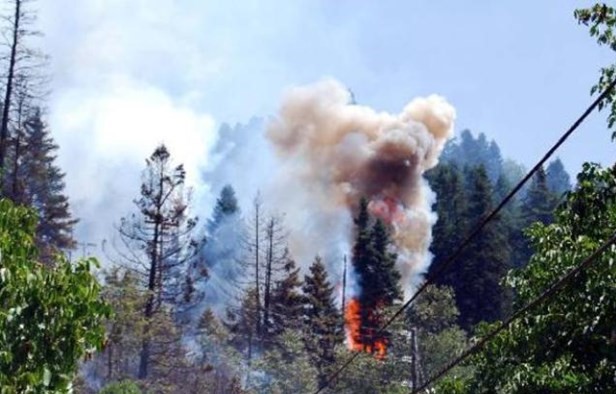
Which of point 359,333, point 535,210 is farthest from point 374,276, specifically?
point 535,210

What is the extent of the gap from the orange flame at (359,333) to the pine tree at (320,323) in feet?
4.81

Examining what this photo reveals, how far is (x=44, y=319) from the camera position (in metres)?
6.60

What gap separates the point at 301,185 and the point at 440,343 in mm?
46895

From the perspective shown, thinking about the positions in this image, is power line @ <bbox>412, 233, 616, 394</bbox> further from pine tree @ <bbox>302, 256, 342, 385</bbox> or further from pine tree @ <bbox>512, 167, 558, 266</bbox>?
pine tree @ <bbox>512, 167, 558, 266</bbox>

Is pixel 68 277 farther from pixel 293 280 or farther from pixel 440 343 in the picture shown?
pixel 293 280

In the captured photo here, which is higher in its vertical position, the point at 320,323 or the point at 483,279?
the point at 483,279

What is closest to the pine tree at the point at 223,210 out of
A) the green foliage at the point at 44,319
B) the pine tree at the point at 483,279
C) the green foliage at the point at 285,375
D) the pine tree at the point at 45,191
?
the pine tree at the point at 45,191

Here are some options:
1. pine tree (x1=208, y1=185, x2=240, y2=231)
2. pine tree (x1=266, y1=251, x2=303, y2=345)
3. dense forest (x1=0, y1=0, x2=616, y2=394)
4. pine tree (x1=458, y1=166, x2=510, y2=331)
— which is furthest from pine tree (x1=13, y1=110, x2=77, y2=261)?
pine tree (x1=208, y1=185, x2=240, y2=231)

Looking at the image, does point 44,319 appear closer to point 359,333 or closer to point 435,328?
point 435,328

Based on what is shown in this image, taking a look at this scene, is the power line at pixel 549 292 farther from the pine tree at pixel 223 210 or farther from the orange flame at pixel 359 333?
the pine tree at pixel 223 210

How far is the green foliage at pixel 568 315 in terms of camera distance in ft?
33.9

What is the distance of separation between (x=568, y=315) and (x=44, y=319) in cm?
706

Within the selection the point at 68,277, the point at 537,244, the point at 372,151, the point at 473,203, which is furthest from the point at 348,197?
the point at 68,277

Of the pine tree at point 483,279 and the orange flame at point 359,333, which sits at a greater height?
the pine tree at point 483,279
